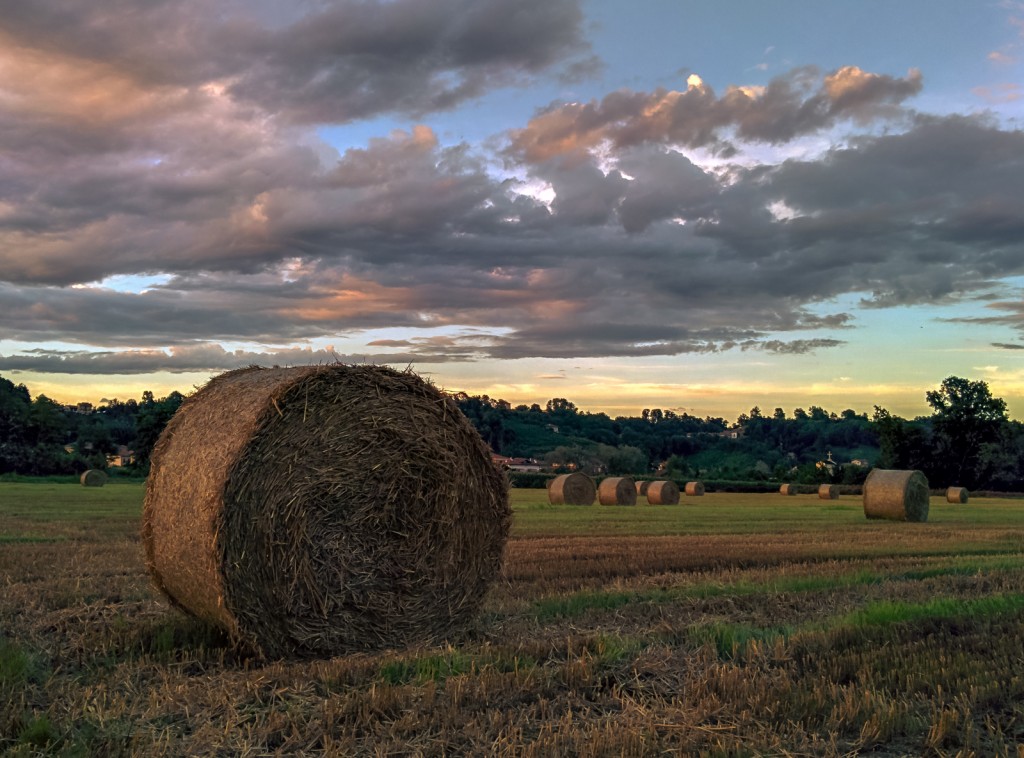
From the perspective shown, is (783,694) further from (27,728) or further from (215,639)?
(215,639)

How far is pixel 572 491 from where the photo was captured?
3203 cm

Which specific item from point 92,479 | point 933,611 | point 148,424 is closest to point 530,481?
point 92,479

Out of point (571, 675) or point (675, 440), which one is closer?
point (571, 675)

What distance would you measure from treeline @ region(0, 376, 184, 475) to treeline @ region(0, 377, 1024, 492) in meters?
0.08

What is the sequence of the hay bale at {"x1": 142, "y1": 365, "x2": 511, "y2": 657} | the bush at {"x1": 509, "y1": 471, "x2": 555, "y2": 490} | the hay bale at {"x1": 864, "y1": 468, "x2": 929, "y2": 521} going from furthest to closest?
the bush at {"x1": 509, "y1": 471, "x2": 555, "y2": 490} → the hay bale at {"x1": 864, "y1": 468, "x2": 929, "y2": 521} → the hay bale at {"x1": 142, "y1": 365, "x2": 511, "y2": 657}

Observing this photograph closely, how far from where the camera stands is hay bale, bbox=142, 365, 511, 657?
24.3ft

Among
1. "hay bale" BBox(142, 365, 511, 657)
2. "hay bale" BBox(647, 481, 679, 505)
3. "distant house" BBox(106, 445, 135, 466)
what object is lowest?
"distant house" BBox(106, 445, 135, 466)

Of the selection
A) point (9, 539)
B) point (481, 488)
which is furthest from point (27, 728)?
point (9, 539)

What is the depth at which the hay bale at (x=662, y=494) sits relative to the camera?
1375 inches

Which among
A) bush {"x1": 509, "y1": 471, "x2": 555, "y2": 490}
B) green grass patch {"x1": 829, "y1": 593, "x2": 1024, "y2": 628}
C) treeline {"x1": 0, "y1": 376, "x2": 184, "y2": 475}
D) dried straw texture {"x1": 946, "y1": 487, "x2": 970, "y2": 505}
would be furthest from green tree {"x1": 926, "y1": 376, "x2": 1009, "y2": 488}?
green grass patch {"x1": 829, "y1": 593, "x2": 1024, "y2": 628}

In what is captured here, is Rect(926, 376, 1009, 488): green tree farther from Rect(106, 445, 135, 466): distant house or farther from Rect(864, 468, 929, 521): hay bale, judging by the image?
Rect(106, 445, 135, 466): distant house

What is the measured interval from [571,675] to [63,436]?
246 feet

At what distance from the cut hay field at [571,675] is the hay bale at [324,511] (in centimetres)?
49

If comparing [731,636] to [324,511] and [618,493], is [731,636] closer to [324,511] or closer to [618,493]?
[324,511]
